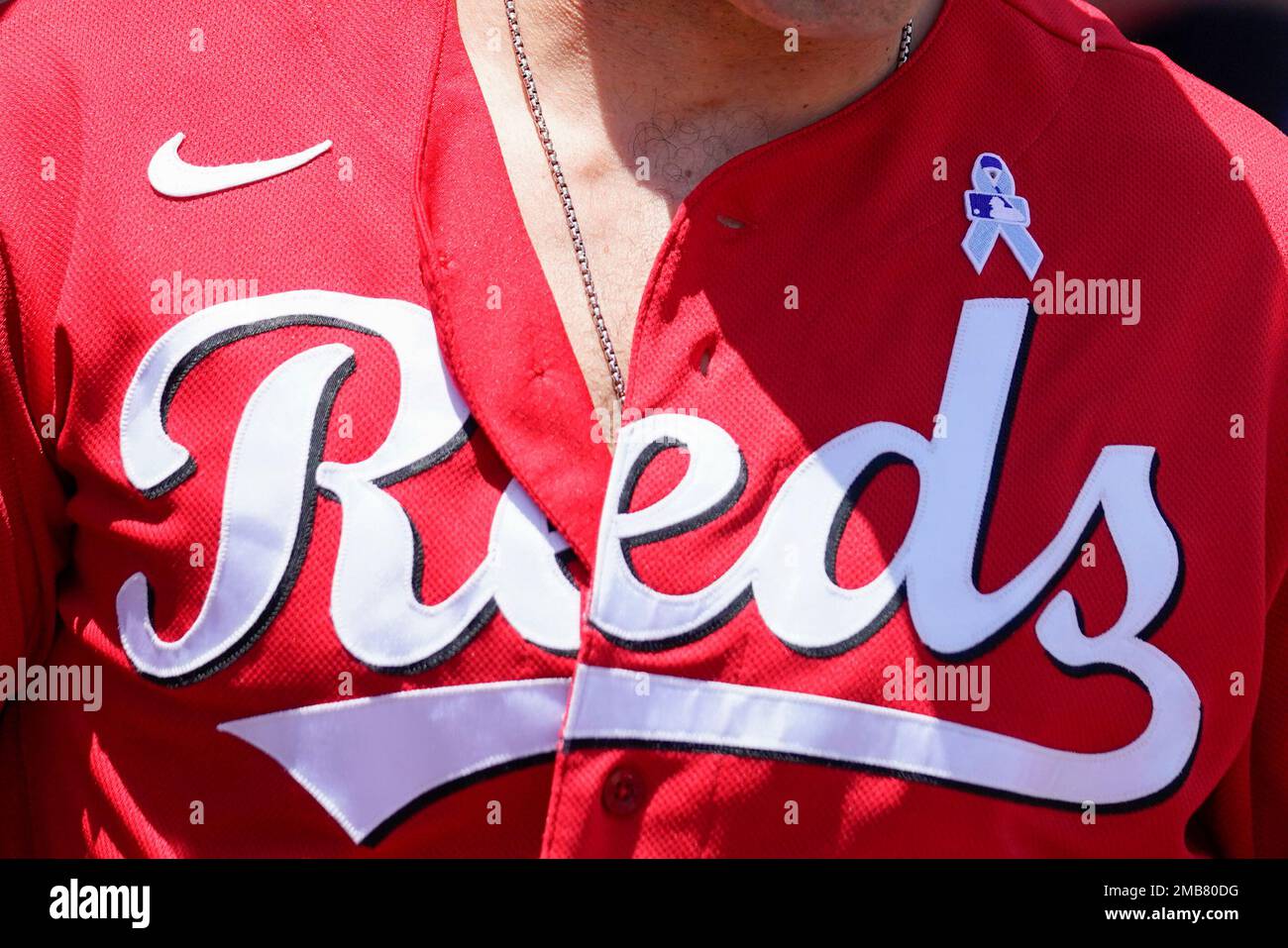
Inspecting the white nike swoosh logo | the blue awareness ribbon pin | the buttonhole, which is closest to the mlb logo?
the blue awareness ribbon pin

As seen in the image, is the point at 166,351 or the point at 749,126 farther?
the point at 749,126

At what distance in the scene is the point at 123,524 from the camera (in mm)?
1299

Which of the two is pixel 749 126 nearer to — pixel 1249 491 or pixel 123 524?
pixel 1249 491

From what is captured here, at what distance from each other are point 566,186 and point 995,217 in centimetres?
37

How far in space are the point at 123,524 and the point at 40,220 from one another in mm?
255

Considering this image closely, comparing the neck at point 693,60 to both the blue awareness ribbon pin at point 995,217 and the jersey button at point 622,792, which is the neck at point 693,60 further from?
the jersey button at point 622,792

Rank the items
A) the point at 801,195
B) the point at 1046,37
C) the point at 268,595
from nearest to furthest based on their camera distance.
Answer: the point at 268,595, the point at 801,195, the point at 1046,37

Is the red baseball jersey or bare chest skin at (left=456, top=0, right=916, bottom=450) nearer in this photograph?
the red baseball jersey

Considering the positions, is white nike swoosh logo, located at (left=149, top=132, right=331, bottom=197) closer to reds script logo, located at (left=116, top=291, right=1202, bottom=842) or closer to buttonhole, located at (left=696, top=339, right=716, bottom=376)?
reds script logo, located at (left=116, top=291, right=1202, bottom=842)

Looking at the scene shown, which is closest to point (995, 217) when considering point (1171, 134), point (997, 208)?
point (997, 208)

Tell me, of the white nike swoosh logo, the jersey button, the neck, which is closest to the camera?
the jersey button

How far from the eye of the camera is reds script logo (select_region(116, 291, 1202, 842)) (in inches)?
48.6

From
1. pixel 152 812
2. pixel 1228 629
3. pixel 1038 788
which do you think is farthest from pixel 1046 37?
pixel 152 812

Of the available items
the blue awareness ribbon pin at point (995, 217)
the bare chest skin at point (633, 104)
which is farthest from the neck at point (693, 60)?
the blue awareness ribbon pin at point (995, 217)
